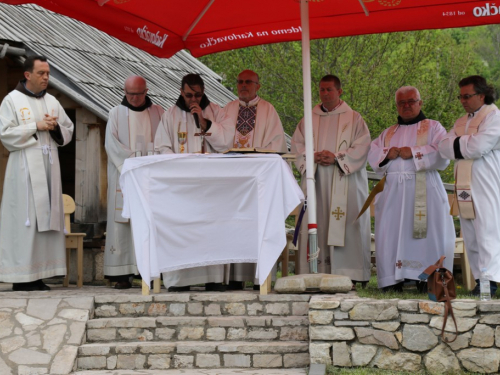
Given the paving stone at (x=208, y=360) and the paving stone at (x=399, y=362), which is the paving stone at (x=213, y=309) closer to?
the paving stone at (x=208, y=360)

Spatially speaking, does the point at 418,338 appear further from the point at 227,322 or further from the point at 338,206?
the point at 338,206

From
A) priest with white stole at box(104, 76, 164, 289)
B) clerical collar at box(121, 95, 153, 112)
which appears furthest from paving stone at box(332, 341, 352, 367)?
clerical collar at box(121, 95, 153, 112)

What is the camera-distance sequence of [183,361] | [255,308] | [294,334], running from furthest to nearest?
[255,308] < [294,334] < [183,361]

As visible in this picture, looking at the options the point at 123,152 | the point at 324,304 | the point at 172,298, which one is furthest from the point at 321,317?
the point at 123,152

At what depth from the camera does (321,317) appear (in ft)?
25.1

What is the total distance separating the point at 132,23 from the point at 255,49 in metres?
11.1

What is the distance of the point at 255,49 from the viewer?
2056 centimetres

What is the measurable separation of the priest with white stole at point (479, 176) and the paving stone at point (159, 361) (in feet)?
9.88

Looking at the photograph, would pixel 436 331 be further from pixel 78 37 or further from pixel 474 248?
pixel 78 37

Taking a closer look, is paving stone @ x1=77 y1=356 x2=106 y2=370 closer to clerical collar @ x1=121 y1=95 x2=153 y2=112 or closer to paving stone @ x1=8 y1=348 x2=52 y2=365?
paving stone @ x1=8 y1=348 x2=52 y2=365

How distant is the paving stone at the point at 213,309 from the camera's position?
826 cm

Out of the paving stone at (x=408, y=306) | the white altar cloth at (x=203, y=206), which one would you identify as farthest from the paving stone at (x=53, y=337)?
the paving stone at (x=408, y=306)

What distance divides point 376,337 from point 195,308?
1.61 metres

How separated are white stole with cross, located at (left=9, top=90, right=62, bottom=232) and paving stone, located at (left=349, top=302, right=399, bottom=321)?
333 cm
